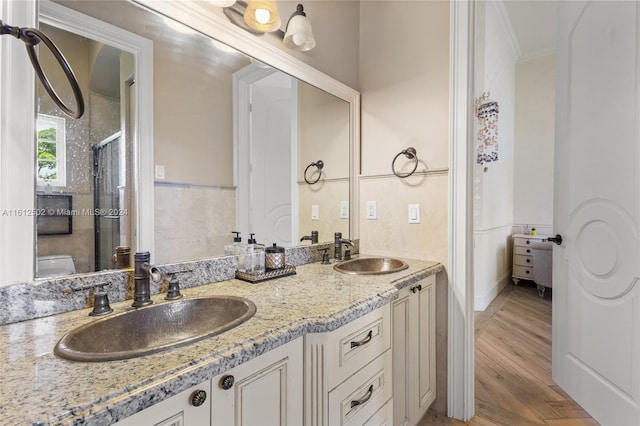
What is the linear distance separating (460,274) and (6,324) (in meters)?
1.83

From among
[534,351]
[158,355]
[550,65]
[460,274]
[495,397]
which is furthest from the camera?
[550,65]

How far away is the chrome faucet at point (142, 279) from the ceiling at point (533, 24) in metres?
4.24

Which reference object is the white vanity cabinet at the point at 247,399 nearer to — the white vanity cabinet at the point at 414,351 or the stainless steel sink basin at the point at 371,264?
the white vanity cabinet at the point at 414,351

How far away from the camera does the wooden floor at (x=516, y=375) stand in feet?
5.62

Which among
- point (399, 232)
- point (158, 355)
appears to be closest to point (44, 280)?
point (158, 355)

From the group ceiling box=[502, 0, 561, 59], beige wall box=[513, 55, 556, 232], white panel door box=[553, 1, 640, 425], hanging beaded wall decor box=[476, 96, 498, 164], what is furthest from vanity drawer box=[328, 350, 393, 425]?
beige wall box=[513, 55, 556, 232]

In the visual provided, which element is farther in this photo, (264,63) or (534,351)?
(534,351)

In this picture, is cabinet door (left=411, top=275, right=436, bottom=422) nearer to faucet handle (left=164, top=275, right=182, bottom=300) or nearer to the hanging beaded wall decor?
faucet handle (left=164, top=275, right=182, bottom=300)

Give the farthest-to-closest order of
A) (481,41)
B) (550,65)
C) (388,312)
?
1. (550,65)
2. (481,41)
3. (388,312)

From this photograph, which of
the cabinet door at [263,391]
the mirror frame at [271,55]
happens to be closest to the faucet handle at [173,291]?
the cabinet door at [263,391]

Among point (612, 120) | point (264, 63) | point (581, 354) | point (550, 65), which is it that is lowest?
point (581, 354)

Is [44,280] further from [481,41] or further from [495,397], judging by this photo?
[481,41]

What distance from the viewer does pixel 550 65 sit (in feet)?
14.3

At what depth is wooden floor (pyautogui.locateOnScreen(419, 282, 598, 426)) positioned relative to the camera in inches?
67.4
